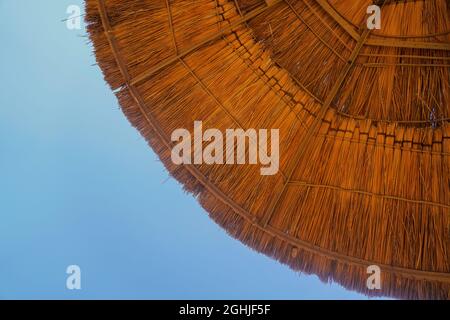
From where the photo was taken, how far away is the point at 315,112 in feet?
10.0

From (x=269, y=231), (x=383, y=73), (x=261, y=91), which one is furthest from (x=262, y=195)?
(x=383, y=73)

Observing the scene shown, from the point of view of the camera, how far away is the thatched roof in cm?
291

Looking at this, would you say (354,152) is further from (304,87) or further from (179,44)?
(179,44)

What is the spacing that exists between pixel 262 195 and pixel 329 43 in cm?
95

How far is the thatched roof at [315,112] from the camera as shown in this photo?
114 inches

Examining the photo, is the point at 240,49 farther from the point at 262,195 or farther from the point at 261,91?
the point at 262,195

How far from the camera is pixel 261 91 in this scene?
3004mm

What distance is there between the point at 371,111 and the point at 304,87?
0.41m

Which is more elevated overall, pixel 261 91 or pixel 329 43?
pixel 329 43
